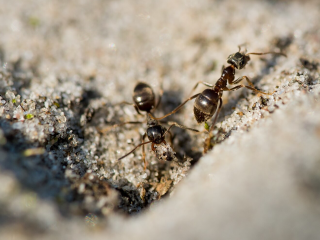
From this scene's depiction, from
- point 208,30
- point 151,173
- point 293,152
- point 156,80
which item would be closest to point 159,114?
point 156,80

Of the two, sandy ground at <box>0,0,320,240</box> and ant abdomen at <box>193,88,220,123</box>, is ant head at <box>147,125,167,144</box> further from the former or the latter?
ant abdomen at <box>193,88,220,123</box>

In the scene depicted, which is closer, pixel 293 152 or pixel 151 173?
pixel 293 152

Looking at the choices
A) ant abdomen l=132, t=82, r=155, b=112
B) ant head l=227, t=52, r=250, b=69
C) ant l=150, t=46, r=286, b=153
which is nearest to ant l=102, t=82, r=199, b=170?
ant abdomen l=132, t=82, r=155, b=112

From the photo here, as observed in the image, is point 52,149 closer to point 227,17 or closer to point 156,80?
point 156,80

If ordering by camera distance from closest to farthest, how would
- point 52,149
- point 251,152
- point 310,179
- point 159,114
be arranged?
point 310,179 < point 251,152 < point 52,149 < point 159,114

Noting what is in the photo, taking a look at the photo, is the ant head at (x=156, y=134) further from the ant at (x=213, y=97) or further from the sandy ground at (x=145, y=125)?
the ant at (x=213, y=97)

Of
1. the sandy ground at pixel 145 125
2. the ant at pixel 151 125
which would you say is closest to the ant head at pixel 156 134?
the ant at pixel 151 125
